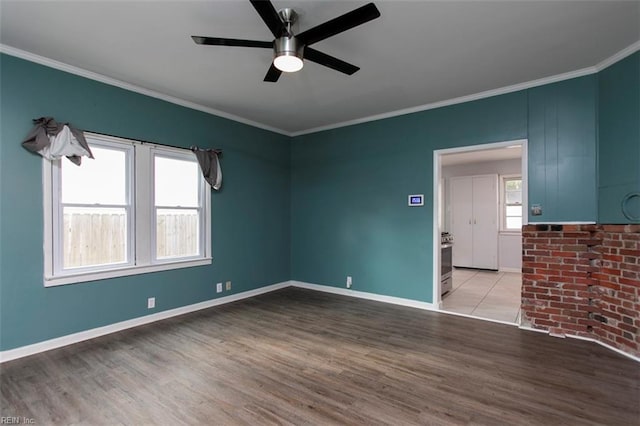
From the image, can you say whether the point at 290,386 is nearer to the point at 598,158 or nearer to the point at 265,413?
the point at 265,413

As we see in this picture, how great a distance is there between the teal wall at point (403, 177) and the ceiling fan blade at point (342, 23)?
2.72 meters

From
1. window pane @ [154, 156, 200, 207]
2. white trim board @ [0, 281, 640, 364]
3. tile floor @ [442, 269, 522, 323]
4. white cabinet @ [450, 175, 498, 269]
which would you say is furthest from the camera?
white cabinet @ [450, 175, 498, 269]

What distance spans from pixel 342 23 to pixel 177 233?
11.2 ft

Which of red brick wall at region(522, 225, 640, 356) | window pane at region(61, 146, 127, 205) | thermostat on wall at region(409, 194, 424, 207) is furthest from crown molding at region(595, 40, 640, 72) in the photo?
window pane at region(61, 146, 127, 205)

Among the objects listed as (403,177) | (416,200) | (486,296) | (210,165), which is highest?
(210,165)

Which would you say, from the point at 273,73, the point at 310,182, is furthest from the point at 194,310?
the point at 273,73

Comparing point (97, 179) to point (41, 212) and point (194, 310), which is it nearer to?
point (41, 212)

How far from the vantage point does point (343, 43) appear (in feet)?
9.14

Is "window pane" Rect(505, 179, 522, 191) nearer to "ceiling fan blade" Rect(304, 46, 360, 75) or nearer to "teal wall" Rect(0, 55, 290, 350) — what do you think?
"teal wall" Rect(0, 55, 290, 350)

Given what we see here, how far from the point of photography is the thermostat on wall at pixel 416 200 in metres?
4.42

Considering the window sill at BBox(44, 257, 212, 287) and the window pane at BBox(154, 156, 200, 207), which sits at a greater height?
the window pane at BBox(154, 156, 200, 207)

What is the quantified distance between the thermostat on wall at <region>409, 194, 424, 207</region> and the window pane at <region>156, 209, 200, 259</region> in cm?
312

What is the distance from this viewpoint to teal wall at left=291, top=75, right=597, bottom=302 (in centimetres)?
338

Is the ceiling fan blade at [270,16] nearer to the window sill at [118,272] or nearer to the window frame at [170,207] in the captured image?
the window frame at [170,207]
